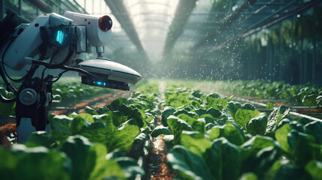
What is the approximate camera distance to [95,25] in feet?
9.55

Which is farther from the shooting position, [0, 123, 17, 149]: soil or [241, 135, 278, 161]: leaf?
[0, 123, 17, 149]: soil

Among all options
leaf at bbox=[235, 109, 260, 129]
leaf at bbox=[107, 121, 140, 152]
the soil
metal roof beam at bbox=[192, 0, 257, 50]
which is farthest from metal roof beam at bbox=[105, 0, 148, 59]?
leaf at bbox=[107, 121, 140, 152]

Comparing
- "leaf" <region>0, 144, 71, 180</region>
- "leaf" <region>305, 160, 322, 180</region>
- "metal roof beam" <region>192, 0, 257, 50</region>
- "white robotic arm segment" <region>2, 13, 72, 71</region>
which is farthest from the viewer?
"metal roof beam" <region>192, 0, 257, 50</region>

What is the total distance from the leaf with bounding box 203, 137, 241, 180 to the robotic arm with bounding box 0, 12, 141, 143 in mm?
1323

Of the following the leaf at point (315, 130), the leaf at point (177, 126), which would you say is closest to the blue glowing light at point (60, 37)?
the leaf at point (177, 126)

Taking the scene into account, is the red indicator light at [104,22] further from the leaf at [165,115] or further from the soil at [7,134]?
the soil at [7,134]

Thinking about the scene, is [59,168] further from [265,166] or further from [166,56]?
[166,56]

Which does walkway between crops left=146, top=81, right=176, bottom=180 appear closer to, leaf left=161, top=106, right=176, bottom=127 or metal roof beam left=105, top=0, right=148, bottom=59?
leaf left=161, top=106, right=176, bottom=127

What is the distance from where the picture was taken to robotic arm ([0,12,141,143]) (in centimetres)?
255

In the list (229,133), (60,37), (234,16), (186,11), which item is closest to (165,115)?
(60,37)

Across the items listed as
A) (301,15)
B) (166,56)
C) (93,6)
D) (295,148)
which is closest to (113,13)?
(93,6)

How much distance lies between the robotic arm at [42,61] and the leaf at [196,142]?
1.17 metres

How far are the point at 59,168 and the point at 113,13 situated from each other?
50.1 ft

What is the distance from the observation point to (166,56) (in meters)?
41.6
